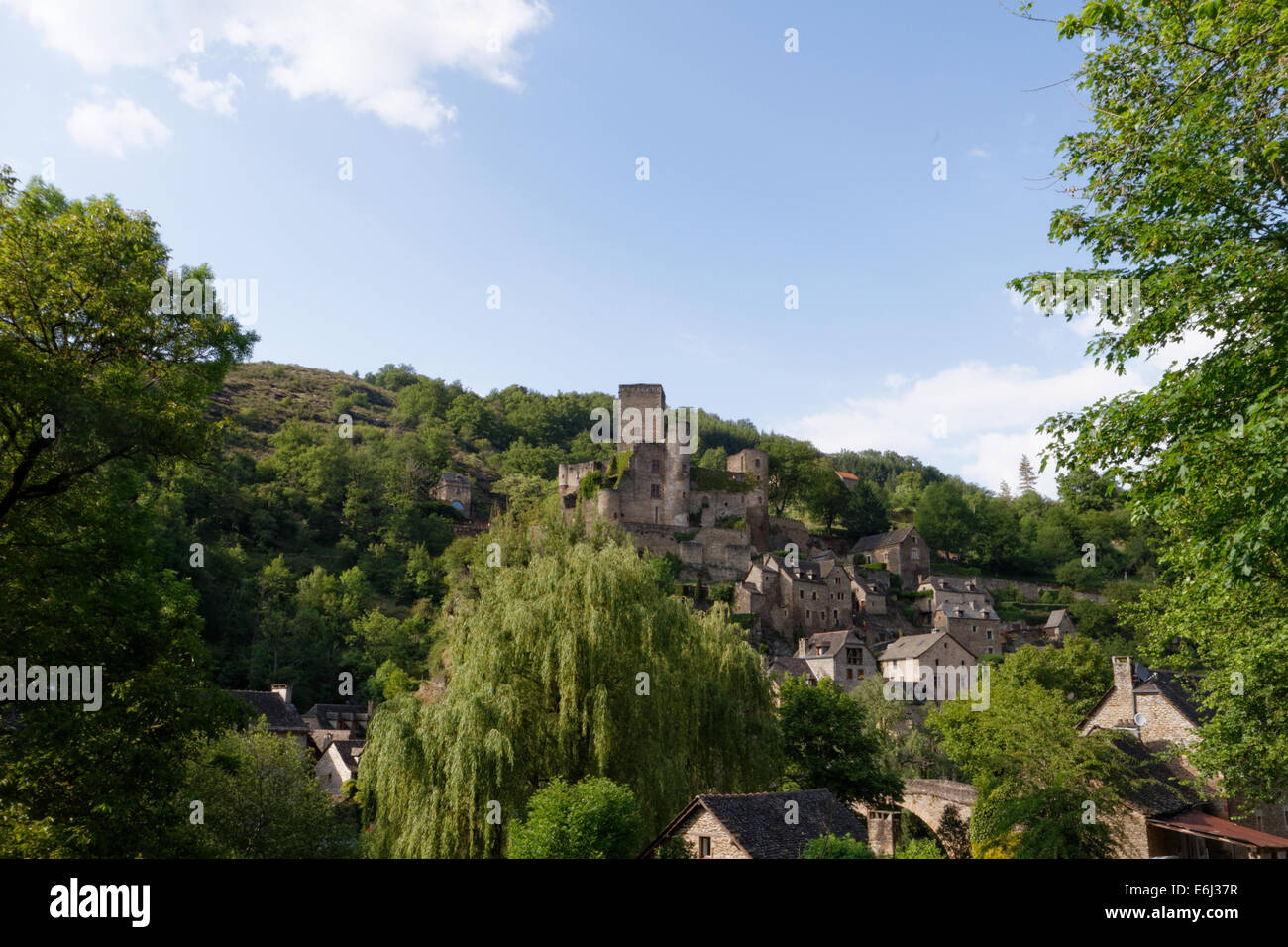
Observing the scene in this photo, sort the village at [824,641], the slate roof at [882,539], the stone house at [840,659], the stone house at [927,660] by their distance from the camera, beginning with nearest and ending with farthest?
1. the village at [824,641]
2. the stone house at [927,660]
3. the stone house at [840,659]
4. the slate roof at [882,539]

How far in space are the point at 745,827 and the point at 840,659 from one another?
153 feet

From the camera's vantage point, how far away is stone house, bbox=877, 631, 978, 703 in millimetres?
61312

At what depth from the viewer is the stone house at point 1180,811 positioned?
26.8 metres

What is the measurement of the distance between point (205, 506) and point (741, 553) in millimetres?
56824

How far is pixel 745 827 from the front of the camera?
19.4 m

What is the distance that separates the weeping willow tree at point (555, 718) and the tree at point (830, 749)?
26.3 ft

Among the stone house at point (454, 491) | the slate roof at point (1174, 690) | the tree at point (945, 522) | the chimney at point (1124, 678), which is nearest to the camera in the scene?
the slate roof at point (1174, 690)

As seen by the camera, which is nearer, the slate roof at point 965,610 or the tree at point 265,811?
the tree at point 265,811

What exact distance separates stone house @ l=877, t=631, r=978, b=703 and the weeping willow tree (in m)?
39.7

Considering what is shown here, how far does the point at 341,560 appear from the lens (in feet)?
305

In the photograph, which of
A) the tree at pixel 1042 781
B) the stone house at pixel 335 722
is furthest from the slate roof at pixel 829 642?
the stone house at pixel 335 722

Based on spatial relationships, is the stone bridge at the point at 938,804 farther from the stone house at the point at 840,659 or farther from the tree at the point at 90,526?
the stone house at the point at 840,659

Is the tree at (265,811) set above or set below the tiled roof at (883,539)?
below

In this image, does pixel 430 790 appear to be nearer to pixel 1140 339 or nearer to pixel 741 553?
pixel 1140 339
